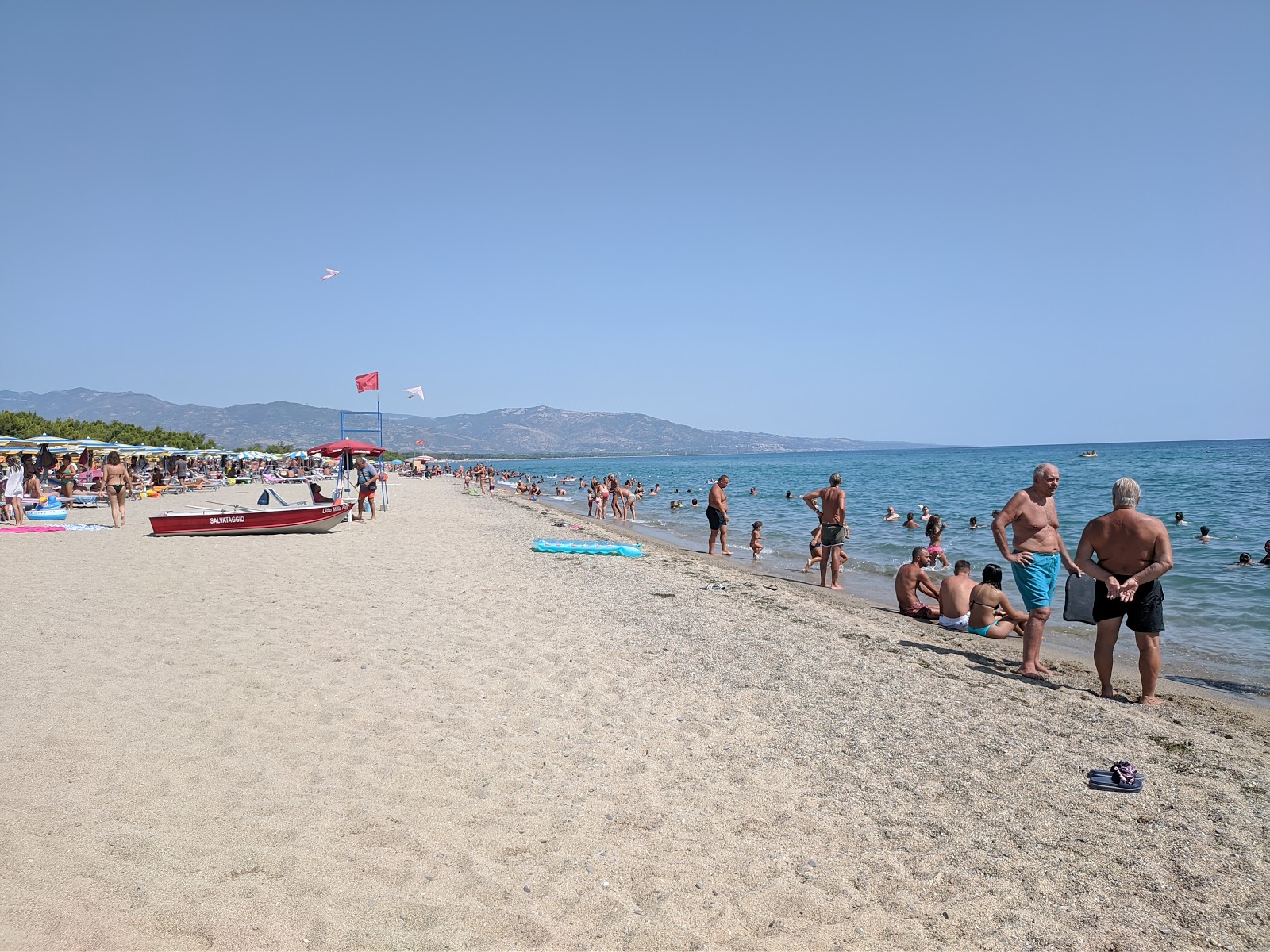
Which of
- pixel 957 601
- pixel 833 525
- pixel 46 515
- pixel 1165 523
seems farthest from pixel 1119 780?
pixel 1165 523

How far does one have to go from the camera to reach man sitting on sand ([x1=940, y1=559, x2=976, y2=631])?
7.79 m

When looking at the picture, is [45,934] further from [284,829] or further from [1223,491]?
[1223,491]

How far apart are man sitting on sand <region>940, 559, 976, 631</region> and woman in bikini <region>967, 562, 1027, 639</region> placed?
0.40 ft

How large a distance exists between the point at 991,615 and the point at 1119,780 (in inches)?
156

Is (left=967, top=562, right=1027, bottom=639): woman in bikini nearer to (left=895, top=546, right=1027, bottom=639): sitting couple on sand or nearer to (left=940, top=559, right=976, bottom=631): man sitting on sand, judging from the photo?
(left=895, top=546, right=1027, bottom=639): sitting couple on sand

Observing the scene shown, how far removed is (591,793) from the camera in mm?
3613

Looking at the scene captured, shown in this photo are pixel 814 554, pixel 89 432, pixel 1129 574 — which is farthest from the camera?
pixel 89 432

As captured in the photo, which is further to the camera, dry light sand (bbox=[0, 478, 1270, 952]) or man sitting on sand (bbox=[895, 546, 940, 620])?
man sitting on sand (bbox=[895, 546, 940, 620])

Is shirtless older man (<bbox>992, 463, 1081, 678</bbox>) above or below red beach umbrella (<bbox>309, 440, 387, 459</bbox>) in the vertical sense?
below

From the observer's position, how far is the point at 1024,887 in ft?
9.57

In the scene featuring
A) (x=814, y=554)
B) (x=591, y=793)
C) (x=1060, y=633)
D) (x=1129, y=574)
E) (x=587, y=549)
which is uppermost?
(x=1129, y=574)

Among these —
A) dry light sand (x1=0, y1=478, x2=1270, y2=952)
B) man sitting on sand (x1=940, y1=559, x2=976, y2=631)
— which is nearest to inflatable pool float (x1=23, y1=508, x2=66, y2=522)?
dry light sand (x1=0, y1=478, x2=1270, y2=952)

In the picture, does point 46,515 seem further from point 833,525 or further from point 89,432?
point 89,432

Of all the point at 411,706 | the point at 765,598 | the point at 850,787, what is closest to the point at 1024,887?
the point at 850,787
